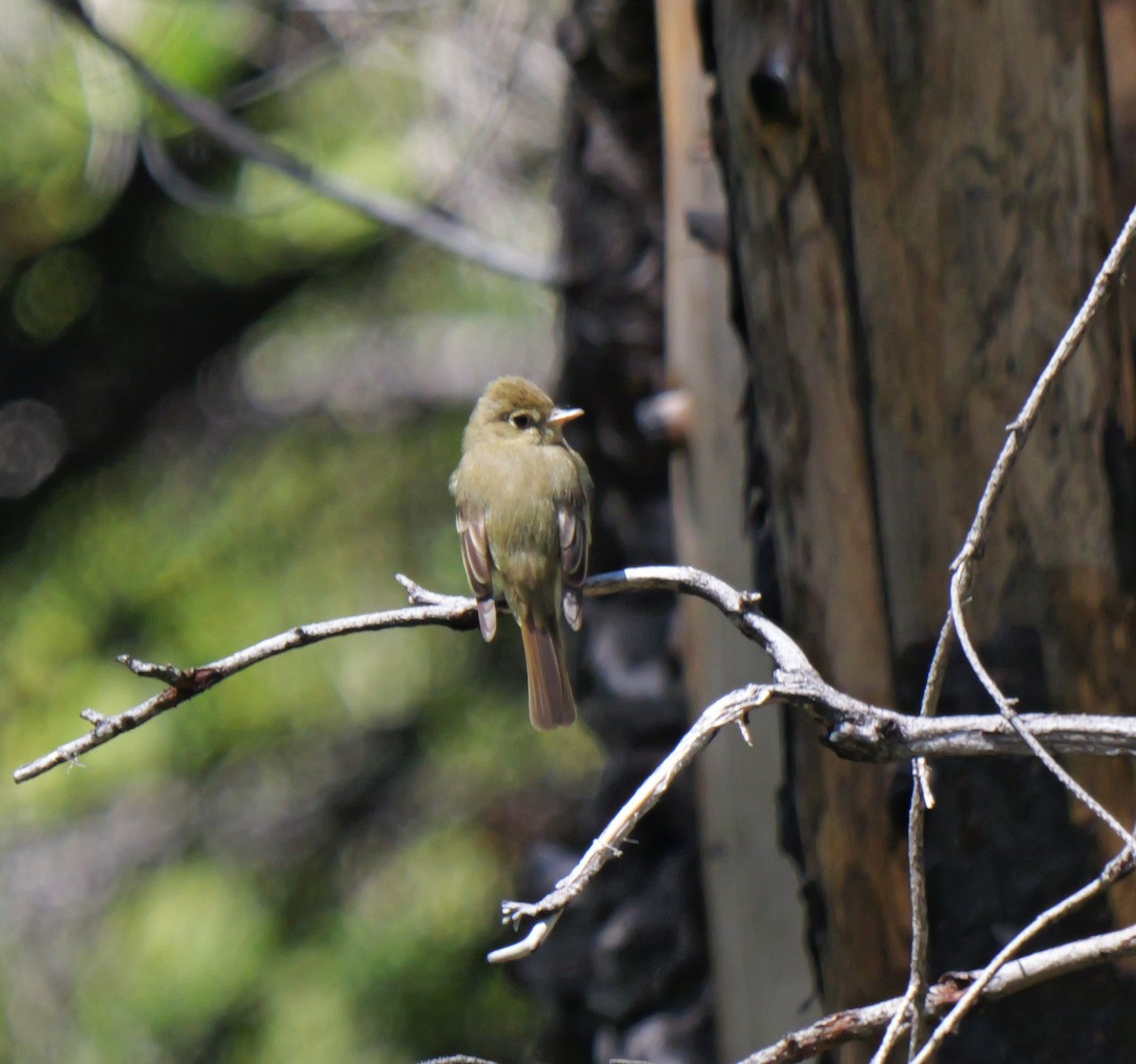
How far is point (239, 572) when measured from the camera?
455cm

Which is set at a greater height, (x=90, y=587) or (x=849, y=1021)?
(x=90, y=587)

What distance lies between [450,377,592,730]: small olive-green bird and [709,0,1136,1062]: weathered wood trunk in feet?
1.74

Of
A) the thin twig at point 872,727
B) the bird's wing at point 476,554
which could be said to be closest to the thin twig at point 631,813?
the thin twig at point 872,727

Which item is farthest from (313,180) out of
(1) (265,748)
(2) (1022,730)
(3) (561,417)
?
(2) (1022,730)

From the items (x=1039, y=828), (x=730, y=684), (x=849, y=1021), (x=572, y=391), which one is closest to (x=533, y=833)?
(x=730, y=684)

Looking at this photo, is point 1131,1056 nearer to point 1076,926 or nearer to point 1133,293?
point 1076,926

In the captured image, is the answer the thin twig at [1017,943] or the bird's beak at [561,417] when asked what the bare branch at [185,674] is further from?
the bird's beak at [561,417]

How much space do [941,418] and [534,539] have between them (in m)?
0.95

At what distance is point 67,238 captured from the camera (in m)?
4.64

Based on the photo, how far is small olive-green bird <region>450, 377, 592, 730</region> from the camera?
3.07 m

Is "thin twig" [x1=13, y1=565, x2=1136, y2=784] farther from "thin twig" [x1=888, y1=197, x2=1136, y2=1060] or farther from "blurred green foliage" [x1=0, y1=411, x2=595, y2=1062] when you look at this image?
"blurred green foliage" [x1=0, y1=411, x2=595, y2=1062]

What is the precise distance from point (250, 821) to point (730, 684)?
162 centimetres

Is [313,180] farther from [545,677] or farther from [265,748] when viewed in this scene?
[545,677]

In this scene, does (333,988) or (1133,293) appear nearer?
(1133,293)
